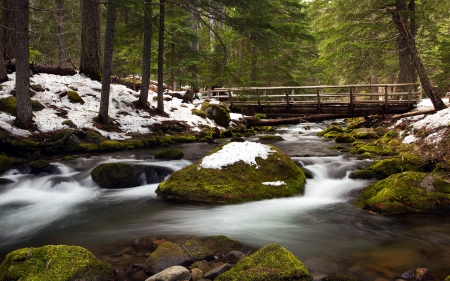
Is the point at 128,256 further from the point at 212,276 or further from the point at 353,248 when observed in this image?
the point at 353,248

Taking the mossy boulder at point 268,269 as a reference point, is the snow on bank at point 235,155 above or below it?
above

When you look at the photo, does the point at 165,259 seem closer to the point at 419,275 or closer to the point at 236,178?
the point at 419,275

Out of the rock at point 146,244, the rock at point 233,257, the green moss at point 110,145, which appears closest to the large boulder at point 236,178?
the rock at point 146,244

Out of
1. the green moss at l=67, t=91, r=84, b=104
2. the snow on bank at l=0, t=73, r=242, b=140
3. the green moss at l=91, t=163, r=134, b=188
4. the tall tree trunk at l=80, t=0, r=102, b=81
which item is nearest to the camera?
the green moss at l=91, t=163, r=134, b=188

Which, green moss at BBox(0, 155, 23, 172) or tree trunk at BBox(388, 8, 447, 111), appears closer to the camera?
green moss at BBox(0, 155, 23, 172)

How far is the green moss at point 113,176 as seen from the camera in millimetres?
7797

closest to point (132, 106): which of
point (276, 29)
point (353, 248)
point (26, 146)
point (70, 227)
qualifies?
point (26, 146)

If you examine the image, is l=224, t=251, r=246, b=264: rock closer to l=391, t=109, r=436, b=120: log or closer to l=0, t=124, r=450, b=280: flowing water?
l=0, t=124, r=450, b=280: flowing water

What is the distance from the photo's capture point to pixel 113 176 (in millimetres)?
7824

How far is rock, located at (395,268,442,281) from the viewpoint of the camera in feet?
11.6

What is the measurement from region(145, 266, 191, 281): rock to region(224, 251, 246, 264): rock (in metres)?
0.69

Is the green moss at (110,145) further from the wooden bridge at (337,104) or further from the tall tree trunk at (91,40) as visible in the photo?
the tall tree trunk at (91,40)

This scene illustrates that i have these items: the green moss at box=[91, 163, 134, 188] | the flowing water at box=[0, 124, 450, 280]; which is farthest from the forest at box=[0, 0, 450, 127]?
the flowing water at box=[0, 124, 450, 280]

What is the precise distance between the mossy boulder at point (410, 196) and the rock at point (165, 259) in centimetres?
388
